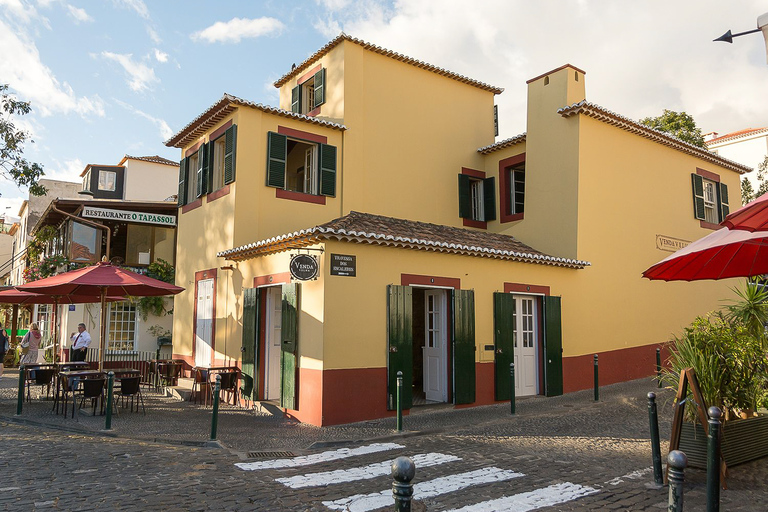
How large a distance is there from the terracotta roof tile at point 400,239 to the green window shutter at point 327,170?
1.22 meters

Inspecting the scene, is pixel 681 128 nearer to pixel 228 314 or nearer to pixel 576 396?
pixel 576 396

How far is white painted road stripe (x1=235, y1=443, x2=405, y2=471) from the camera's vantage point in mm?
7211

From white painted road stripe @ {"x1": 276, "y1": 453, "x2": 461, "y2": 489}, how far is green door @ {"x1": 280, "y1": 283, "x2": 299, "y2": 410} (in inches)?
143

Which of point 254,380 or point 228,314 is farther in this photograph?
point 228,314

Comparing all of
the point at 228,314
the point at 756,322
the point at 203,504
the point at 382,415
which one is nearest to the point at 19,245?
the point at 228,314

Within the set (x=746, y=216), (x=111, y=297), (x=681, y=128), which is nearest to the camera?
(x=746, y=216)

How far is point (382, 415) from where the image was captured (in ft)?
34.3

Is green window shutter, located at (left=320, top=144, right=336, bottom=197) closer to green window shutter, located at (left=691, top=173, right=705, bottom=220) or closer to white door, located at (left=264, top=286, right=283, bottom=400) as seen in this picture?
white door, located at (left=264, top=286, right=283, bottom=400)

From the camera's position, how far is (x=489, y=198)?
17625 mm

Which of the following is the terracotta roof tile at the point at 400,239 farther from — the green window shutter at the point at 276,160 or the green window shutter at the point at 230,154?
the green window shutter at the point at 276,160

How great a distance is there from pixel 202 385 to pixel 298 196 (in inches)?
196

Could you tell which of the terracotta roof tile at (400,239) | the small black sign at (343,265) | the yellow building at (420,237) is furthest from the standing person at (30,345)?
the small black sign at (343,265)

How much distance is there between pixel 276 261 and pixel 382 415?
370 centimetres

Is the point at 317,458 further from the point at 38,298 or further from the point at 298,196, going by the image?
the point at 38,298
